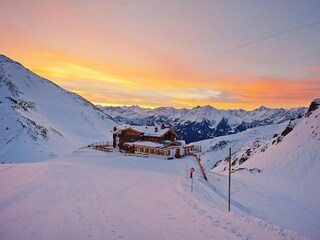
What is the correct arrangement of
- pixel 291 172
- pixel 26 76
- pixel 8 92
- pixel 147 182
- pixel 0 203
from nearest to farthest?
pixel 0 203
pixel 147 182
pixel 291 172
pixel 8 92
pixel 26 76

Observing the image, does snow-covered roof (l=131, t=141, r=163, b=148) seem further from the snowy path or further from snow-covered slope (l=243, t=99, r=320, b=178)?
the snowy path

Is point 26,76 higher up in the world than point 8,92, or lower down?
higher up

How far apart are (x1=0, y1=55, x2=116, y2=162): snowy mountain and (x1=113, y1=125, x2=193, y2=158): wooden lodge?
26.4 meters

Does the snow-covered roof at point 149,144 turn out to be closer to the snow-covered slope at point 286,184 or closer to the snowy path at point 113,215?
the snow-covered slope at point 286,184

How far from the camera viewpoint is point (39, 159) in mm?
70188

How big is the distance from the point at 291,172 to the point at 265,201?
18.8 metres

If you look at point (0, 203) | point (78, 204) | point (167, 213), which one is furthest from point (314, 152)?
point (0, 203)

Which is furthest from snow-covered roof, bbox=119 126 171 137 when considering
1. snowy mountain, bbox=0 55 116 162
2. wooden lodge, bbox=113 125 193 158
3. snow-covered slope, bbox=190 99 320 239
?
snowy mountain, bbox=0 55 116 162

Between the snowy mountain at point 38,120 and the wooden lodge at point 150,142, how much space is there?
86.6ft

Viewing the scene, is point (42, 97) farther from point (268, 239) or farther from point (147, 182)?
point (268, 239)

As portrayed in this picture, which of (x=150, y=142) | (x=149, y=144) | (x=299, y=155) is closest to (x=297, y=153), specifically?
(x=299, y=155)

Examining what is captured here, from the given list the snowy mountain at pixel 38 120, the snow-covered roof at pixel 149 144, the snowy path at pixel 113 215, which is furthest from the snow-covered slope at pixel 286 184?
the snowy mountain at pixel 38 120

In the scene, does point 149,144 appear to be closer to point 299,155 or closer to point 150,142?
point 150,142

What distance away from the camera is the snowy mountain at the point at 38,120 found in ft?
258
